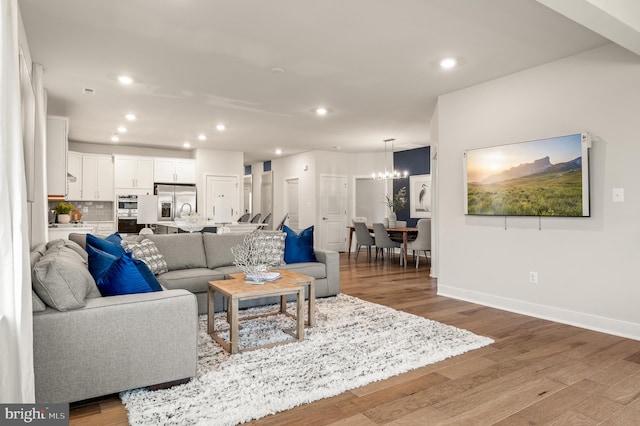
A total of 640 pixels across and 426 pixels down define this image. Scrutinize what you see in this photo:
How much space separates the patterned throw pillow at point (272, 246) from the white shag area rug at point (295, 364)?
0.66 meters

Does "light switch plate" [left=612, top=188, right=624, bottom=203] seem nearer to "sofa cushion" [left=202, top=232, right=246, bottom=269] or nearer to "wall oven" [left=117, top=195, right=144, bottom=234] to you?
"sofa cushion" [left=202, top=232, right=246, bottom=269]

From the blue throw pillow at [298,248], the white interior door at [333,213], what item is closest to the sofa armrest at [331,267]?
the blue throw pillow at [298,248]

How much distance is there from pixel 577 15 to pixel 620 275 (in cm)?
227

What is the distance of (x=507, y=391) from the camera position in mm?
2428

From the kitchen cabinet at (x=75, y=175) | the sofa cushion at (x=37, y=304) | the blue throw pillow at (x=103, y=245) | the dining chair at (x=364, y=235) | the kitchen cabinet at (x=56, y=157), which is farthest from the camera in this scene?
the dining chair at (x=364, y=235)

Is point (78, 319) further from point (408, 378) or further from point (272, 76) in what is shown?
point (272, 76)

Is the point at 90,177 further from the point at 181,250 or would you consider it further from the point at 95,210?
the point at 181,250

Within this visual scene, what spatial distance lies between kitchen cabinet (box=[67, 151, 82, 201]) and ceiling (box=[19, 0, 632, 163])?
6.34ft

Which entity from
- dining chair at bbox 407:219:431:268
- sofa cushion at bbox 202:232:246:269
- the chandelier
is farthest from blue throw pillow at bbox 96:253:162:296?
the chandelier

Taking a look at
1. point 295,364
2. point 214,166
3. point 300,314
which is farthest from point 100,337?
point 214,166

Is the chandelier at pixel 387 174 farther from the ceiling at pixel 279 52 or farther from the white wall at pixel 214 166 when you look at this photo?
the white wall at pixel 214 166

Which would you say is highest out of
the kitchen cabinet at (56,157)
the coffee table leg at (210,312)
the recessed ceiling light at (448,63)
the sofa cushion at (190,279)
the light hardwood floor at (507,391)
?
the recessed ceiling light at (448,63)

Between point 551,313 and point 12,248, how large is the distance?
4.32 m

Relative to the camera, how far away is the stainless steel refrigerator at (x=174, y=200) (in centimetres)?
884
